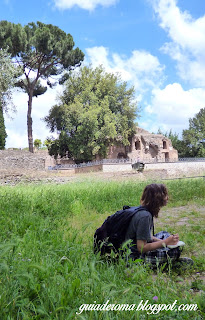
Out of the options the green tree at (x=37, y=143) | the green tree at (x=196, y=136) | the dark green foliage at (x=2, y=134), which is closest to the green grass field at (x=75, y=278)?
the dark green foliage at (x=2, y=134)

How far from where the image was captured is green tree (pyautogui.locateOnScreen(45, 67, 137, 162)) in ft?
120

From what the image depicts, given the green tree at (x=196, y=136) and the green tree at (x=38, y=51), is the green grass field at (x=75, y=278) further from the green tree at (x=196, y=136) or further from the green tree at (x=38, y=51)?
the green tree at (x=196, y=136)

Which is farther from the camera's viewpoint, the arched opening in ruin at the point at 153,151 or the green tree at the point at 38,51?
the arched opening in ruin at the point at 153,151

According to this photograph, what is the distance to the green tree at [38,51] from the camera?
32.5m

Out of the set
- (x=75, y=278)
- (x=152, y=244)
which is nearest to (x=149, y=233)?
→ (x=152, y=244)

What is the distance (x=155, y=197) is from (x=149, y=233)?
0.45 m

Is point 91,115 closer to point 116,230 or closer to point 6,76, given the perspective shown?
point 6,76

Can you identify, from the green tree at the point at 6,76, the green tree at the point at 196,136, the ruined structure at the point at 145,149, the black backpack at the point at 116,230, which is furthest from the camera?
the green tree at the point at 196,136

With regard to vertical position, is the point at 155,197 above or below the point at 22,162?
below

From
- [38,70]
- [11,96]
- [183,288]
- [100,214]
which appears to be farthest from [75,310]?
[38,70]

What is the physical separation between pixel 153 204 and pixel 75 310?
1.93 meters

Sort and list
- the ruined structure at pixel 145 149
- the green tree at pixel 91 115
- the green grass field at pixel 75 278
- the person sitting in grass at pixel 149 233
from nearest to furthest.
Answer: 1. the green grass field at pixel 75 278
2. the person sitting in grass at pixel 149 233
3. the green tree at pixel 91 115
4. the ruined structure at pixel 145 149

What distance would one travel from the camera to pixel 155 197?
→ 3.94 m

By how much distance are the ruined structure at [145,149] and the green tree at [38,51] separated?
12.6 metres
